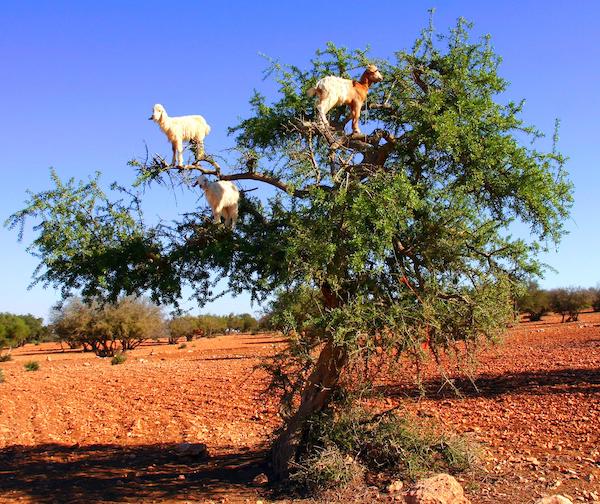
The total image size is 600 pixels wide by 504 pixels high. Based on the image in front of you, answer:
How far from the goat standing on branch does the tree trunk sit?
10.7 ft

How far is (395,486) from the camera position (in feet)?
26.1

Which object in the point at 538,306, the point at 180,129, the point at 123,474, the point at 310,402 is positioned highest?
the point at 180,129

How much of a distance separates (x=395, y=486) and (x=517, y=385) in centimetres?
790

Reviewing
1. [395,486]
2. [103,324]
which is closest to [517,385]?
[395,486]

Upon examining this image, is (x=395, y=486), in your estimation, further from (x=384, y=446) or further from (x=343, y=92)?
(x=343, y=92)

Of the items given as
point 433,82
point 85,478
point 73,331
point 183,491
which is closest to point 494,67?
point 433,82

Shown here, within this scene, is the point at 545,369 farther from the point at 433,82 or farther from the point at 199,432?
the point at 433,82

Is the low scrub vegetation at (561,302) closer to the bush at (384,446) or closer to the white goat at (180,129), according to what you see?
the bush at (384,446)

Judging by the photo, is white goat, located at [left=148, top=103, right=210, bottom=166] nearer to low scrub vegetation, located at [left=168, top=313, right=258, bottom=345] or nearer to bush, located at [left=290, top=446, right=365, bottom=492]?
bush, located at [left=290, top=446, right=365, bottom=492]

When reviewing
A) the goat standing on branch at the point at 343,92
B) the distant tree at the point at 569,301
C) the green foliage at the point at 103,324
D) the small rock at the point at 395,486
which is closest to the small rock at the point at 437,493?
the small rock at the point at 395,486

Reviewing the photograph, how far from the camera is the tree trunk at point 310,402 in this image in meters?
8.66

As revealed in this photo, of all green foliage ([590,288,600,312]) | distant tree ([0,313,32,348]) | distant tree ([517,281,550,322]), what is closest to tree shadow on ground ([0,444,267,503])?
distant tree ([517,281,550,322])

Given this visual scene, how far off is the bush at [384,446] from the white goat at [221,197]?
319cm

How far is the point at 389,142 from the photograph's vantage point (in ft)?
28.0
